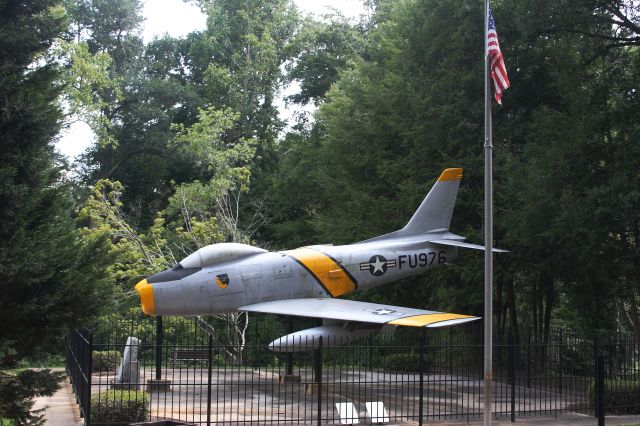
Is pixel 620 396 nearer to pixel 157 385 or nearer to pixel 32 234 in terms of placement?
pixel 157 385

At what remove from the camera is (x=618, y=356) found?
1995cm

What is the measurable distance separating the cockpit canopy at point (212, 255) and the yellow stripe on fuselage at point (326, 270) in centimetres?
168

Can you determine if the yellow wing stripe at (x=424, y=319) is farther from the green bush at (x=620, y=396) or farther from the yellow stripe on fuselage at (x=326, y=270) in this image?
the green bush at (x=620, y=396)

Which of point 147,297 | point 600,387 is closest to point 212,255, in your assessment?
point 147,297

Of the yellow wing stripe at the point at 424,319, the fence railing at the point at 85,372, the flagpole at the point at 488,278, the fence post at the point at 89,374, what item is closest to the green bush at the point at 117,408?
the fence railing at the point at 85,372

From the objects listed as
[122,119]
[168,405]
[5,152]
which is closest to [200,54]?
[122,119]

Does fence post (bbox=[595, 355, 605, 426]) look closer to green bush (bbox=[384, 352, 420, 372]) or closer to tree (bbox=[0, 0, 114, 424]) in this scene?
tree (bbox=[0, 0, 114, 424])

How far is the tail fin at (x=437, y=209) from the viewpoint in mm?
23984

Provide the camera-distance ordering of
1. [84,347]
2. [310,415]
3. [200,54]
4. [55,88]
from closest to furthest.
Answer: [55,88] → [84,347] → [310,415] → [200,54]

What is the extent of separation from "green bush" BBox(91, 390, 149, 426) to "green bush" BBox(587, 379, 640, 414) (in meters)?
11.2

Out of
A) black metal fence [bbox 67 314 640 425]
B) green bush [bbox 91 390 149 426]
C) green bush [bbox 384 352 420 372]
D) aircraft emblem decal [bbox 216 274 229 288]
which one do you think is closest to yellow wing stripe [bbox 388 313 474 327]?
black metal fence [bbox 67 314 640 425]

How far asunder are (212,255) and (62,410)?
218 inches

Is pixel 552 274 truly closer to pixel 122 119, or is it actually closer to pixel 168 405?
pixel 168 405

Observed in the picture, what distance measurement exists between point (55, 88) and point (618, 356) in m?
15.9
